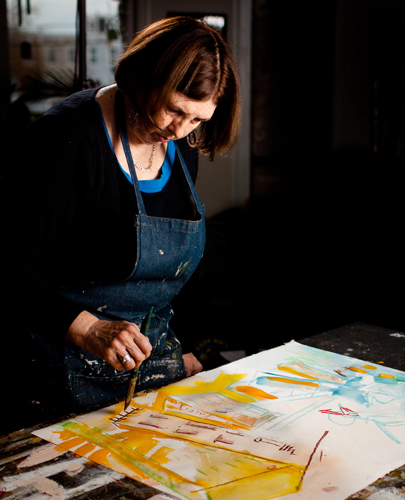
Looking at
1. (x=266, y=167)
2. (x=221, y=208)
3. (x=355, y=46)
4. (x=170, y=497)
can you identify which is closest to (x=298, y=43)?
(x=355, y=46)

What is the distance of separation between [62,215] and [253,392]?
2.02ft

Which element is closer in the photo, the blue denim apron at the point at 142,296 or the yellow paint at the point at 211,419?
the yellow paint at the point at 211,419

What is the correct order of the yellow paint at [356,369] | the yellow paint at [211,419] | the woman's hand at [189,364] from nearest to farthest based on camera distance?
the yellow paint at [211,419] → the yellow paint at [356,369] → the woman's hand at [189,364]

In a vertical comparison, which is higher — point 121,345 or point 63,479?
point 121,345

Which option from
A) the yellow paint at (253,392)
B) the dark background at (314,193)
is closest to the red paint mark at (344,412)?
the yellow paint at (253,392)

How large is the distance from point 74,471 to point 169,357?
0.60 m

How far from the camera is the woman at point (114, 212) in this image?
1229 mm

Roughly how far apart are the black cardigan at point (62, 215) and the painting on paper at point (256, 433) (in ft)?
0.93

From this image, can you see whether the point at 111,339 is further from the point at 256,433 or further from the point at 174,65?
the point at 174,65

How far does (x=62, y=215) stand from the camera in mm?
1269

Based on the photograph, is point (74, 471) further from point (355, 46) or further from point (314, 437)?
point (355, 46)

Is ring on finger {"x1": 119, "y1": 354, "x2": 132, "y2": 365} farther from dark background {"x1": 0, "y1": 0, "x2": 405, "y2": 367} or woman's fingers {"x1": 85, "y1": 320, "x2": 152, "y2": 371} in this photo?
dark background {"x1": 0, "y1": 0, "x2": 405, "y2": 367}

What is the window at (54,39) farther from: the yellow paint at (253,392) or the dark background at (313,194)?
the yellow paint at (253,392)

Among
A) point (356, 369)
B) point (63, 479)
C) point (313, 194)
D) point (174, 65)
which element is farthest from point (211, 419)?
point (313, 194)
